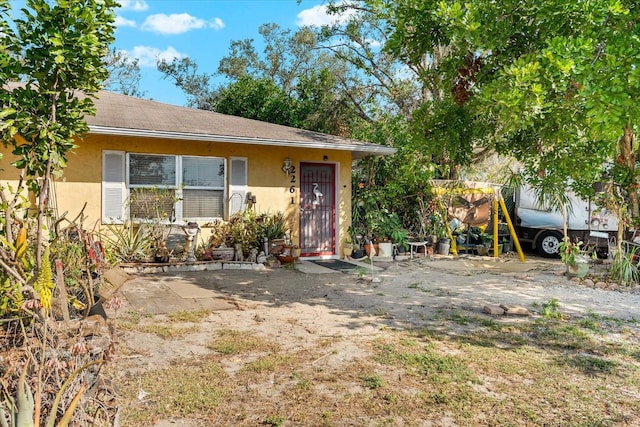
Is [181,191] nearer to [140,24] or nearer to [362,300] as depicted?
[362,300]

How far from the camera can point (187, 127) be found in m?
8.85

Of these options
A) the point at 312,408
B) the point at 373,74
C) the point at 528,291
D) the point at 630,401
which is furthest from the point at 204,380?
the point at 373,74

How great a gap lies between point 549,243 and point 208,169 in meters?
9.26

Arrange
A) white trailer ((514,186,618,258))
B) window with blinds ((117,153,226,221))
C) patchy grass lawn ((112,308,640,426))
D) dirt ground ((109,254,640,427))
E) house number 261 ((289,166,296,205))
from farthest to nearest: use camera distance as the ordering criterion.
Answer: white trailer ((514,186,618,258)) < house number 261 ((289,166,296,205)) < window with blinds ((117,153,226,221)) < dirt ground ((109,254,640,427)) < patchy grass lawn ((112,308,640,426))

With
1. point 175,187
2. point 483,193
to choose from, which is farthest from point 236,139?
point 483,193

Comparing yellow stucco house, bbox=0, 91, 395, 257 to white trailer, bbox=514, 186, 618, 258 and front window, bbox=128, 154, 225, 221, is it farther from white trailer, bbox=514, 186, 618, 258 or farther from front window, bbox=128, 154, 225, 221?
white trailer, bbox=514, 186, 618, 258

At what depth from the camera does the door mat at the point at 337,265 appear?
9.13 meters

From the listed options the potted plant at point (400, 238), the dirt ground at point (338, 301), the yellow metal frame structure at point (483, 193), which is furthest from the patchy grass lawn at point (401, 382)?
the yellow metal frame structure at point (483, 193)

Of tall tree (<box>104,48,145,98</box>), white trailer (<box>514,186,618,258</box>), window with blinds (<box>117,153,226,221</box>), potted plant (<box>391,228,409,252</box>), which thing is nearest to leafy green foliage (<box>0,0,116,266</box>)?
window with blinds (<box>117,153,226,221</box>)

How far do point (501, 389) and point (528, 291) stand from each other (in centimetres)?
434

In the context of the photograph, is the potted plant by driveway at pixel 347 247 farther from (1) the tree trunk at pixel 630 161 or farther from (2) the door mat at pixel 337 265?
(1) the tree trunk at pixel 630 161

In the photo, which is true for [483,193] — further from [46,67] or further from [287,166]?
[46,67]

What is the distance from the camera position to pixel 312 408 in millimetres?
3117

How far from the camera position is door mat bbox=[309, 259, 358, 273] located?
30.0 feet
